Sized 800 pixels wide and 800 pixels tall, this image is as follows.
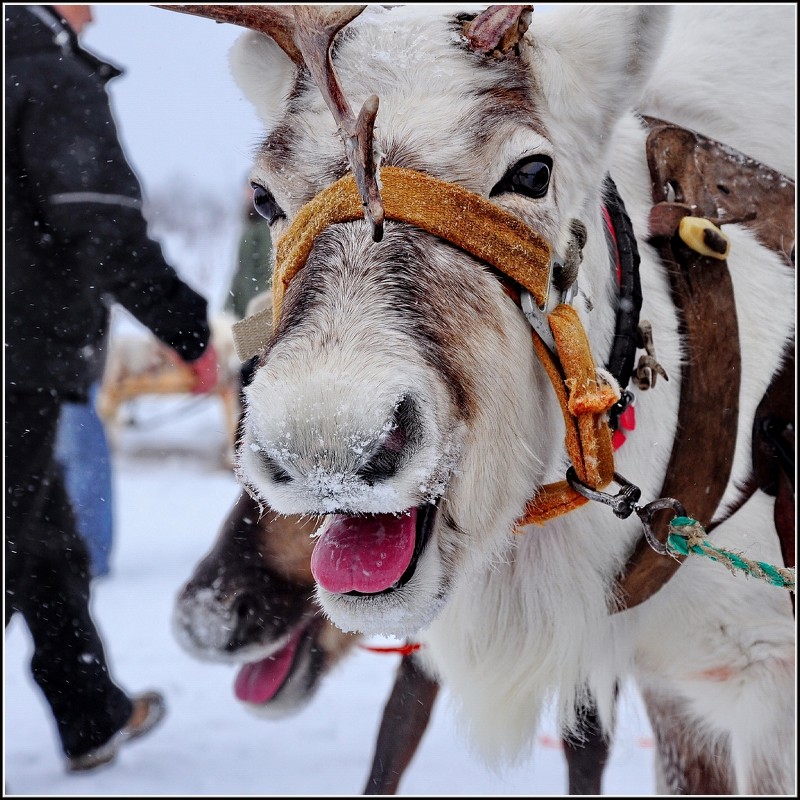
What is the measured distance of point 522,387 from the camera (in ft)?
4.83

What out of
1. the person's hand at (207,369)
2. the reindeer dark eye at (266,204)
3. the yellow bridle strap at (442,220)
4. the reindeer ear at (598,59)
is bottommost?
the person's hand at (207,369)

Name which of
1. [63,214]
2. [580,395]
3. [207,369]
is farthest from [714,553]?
[207,369]

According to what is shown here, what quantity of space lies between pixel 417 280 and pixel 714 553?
2.26ft

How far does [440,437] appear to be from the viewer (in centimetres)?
124

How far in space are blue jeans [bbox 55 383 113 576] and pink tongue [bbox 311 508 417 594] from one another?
83.3 inches

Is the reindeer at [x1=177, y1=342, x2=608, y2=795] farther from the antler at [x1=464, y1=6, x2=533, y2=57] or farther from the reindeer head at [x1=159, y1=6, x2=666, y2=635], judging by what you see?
the antler at [x1=464, y1=6, x2=533, y2=57]

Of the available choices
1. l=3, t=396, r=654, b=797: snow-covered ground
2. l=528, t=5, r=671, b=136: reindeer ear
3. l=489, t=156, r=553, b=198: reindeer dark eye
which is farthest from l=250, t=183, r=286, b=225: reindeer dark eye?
l=3, t=396, r=654, b=797: snow-covered ground

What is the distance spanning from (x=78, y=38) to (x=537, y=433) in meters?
2.08

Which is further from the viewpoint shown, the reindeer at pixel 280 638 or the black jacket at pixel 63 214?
the black jacket at pixel 63 214

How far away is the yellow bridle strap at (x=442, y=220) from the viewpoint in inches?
53.2

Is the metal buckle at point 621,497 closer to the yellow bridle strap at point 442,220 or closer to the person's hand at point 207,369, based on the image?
the yellow bridle strap at point 442,220

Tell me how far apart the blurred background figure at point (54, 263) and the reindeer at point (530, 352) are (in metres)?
1.06

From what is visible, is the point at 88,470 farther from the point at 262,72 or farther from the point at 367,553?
the point at 367,553

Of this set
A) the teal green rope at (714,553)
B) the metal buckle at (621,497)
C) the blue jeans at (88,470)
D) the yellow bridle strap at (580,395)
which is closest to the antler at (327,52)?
the yellow bridle strap at (580,395)
